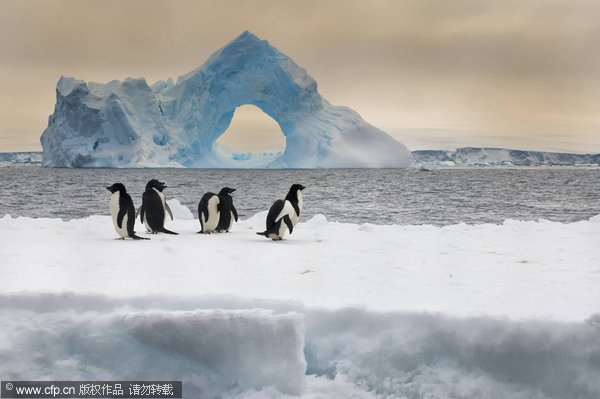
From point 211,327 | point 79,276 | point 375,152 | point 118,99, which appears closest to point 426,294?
point 211,327

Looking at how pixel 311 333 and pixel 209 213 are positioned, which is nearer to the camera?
pixel 311 333

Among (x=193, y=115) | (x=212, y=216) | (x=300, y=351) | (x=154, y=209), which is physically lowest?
(x=300, y=351)

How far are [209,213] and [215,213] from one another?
0.10 metres

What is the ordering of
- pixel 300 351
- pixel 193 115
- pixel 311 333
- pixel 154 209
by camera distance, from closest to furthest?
pixel 300 351 → pixel 311 333 → pixel 154 209 → pixel 193 115

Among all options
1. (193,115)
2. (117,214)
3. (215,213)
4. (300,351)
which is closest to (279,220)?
(215,213)

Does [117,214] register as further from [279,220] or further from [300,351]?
[300,351]

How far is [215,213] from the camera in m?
7.99

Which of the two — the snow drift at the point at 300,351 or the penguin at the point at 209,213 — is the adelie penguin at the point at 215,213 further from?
the snow drift at the point at 300,351

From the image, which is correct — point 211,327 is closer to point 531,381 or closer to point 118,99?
point 531,381

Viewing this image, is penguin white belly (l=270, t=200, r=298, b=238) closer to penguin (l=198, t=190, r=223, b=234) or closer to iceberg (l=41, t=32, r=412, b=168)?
penguin (l=198, t=190, r=223, b=234)

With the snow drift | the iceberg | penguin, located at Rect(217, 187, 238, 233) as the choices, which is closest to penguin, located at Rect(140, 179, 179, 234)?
penguin, located at Rect(217, 187, 238, 233)

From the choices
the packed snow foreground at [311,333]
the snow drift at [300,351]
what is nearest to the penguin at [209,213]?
the packed snow foreground at [311,333]

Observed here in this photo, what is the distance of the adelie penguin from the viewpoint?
7.95 meters

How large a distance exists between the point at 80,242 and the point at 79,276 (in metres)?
2.29
